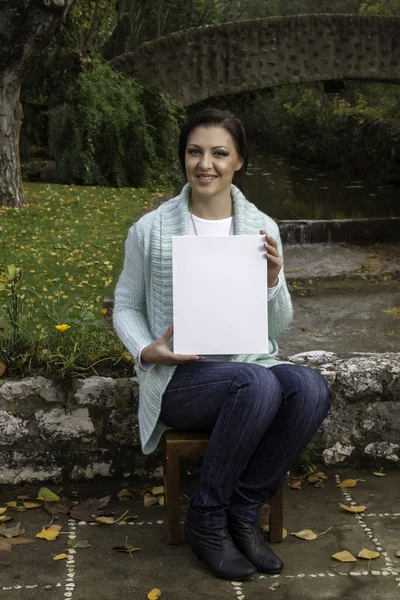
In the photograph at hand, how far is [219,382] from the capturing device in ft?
10.2

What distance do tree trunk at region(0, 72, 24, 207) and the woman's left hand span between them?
837cm

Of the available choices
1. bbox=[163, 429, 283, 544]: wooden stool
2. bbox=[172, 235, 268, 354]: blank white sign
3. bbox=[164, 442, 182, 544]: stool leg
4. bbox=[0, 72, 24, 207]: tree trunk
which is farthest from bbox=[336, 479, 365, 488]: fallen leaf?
bbox=[0, 72, 24, 207]: tree trunk

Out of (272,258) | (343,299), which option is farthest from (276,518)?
(343,299)

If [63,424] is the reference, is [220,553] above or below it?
below

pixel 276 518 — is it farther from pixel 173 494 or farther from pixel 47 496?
pixel 47 496

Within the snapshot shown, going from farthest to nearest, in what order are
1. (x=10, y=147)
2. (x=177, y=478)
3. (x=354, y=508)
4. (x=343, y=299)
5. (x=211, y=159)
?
(x=10, y=147) < (x=343, y=299) < (x=354, y=508) < (x=211, y=159) < (x=177, y=478)

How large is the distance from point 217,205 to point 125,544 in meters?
1.25

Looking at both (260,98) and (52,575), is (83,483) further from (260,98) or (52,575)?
(260,98)

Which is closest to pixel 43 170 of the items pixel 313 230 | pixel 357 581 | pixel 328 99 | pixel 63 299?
pixel 313 230

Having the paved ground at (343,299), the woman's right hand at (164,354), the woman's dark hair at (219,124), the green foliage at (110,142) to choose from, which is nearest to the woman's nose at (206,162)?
the woman's dark hair at (219,124)

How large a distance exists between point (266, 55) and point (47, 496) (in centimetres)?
1693

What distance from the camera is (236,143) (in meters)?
3.38

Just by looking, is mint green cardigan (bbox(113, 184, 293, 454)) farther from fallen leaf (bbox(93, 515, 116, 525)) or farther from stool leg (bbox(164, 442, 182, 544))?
fallen leaf (bbox(93, 515, 116, 525))

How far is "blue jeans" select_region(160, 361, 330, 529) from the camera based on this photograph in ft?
9.97
